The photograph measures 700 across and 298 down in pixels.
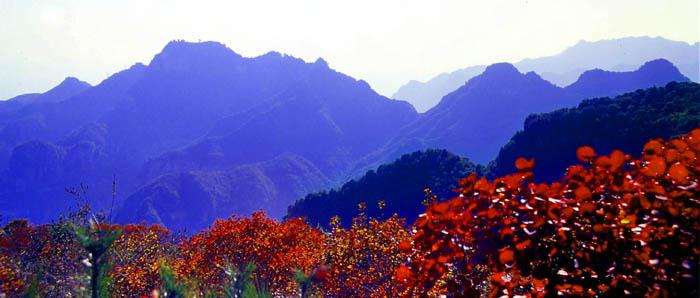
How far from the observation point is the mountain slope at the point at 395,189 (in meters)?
55.8

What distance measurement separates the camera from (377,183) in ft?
201

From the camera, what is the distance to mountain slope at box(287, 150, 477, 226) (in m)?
55.8

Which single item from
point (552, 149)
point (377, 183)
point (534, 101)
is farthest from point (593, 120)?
point (534, 101)

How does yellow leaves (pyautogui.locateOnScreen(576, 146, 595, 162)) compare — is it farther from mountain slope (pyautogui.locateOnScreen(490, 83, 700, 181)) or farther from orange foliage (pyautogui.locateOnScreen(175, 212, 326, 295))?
mountain slope (pyautogui.locateOnScreen(490, 83, 700, 181))

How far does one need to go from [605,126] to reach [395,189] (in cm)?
2298

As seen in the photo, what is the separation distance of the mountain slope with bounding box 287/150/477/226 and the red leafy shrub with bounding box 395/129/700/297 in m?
49.1

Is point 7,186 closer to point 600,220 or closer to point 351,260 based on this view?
point 351,260

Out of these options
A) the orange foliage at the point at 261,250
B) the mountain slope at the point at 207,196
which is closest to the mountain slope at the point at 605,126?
the orange foliage at the point at 261,250

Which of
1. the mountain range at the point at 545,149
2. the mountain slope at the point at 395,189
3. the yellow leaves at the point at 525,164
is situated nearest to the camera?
the yellow leaves at the point at 525,164

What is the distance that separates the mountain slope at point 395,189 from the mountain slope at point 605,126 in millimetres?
5486

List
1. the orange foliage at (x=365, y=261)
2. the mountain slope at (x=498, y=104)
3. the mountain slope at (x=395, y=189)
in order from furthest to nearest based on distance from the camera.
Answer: the mountain slope at (x=498, y=104) → the mountain slope at (x=395, y=189) → the orange foliage at (x=365, y=261)

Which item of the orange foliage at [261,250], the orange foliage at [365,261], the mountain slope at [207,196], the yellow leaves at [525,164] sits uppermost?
the mountain slope at [207,196]

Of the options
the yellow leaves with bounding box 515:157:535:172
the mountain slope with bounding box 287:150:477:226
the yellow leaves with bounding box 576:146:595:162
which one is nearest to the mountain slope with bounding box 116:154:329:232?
the mountain slope with bounding box 287:150:477:226

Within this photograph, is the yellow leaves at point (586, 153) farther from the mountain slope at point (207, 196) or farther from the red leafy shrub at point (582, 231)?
the mountain slope at point (207, 196)
